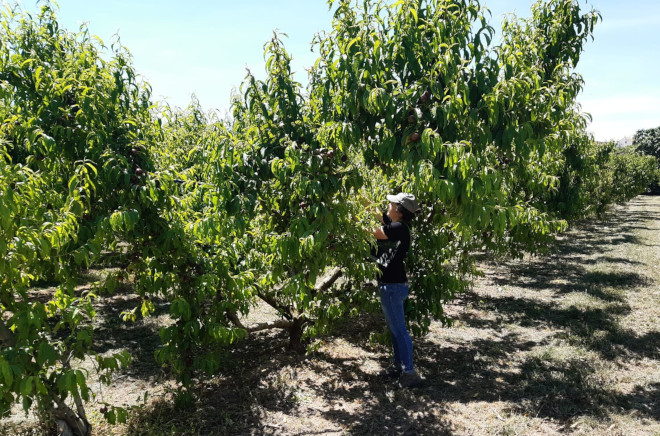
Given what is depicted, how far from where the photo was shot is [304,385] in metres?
4.74

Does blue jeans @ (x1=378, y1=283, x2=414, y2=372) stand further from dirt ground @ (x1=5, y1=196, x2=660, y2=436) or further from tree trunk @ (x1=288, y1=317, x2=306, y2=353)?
tree trunk @ (x1=288, y1=317, x2=306, y2=353)

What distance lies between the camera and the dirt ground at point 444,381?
388 cm

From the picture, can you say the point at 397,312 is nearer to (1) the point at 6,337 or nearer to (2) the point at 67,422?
(2) the point at 67,422

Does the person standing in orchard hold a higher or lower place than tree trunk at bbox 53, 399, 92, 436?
higher

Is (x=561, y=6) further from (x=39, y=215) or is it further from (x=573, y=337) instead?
(x=39, y=215)

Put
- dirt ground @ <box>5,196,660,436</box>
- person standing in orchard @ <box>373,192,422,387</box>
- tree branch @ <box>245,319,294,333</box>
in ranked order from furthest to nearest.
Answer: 1. tree branch @ <box>245,319,294,333</box>
2. person standing in orchard @ <box>373,192,422,387</box>
3. dirt ground @ <box>5,196,660,436</box>

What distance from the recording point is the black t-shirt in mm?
4363

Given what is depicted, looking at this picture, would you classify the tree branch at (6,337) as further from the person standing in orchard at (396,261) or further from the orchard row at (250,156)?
the person standing in orchard at (396,261)

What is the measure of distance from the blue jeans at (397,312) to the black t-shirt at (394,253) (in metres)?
0.08

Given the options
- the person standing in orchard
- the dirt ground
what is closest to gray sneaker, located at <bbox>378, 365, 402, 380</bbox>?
the dirt ground

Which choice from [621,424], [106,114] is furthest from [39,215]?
[621,424]

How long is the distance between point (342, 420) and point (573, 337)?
157 inches

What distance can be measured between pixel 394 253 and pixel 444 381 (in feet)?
5.36

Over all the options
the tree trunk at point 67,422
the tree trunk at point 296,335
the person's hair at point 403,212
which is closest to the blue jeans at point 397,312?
the person's hair at point 403,212
